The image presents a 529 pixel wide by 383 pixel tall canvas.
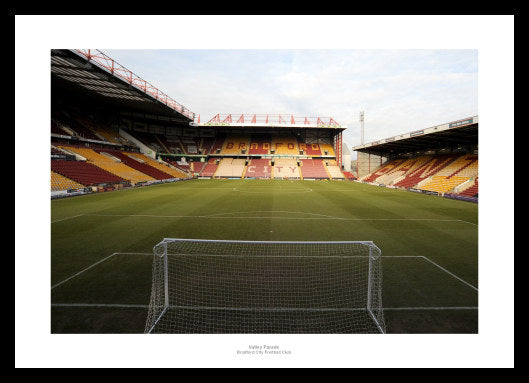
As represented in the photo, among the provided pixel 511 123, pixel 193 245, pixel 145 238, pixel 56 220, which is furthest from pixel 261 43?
pixel 56 220

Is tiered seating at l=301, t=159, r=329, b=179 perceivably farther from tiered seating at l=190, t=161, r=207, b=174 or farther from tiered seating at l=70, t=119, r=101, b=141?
tiered seating at l=70, t=119, r=101, b=141

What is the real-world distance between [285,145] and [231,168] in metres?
14.2

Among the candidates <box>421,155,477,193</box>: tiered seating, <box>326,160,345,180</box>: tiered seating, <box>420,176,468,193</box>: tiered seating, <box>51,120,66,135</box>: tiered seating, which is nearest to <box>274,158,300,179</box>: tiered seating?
<box>326,160,345,180</box>: tiered seating

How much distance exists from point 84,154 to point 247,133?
3217 cm

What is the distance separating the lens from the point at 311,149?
50.7m

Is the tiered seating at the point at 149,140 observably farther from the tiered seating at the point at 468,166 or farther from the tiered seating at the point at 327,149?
Result: the tiered seating at the point at 468,166

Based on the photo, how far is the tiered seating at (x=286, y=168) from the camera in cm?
4378

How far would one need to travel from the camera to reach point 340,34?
2.73 m

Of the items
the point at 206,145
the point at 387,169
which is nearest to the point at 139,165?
the point at 206,145

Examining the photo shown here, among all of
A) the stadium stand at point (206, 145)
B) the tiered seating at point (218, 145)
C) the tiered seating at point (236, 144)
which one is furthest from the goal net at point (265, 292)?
the stadium stand at point (206, 145)

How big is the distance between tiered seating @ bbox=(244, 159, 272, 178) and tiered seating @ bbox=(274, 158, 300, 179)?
1577 mm

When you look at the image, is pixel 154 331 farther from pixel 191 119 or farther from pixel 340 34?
pixel 191 119

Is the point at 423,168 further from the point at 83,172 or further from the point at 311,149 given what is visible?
the point at 83,172

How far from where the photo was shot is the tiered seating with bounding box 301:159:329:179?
142 ft
